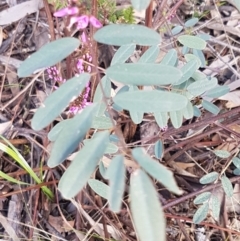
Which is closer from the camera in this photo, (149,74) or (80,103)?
(149,74)

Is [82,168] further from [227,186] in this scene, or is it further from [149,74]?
[227,186]

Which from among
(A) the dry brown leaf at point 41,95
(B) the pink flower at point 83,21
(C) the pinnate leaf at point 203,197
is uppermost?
(B) the pink flower at point 83,21

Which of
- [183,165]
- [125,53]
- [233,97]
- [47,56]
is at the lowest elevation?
[183,165]

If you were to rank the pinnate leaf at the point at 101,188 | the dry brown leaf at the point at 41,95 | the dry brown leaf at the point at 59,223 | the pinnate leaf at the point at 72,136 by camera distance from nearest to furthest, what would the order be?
1. the pinnate leaf at the point at 72,136
2. the pinnate leaf at the point at 101,188
3. the dry brown leaf at the point at 59,223
4. the dry brown leaf at the point at 41,95

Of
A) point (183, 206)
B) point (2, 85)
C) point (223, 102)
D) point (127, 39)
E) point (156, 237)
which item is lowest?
point (183, 206)

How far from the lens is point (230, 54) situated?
4.95 ft

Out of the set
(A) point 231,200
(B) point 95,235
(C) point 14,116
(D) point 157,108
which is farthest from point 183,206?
(D) point 157,108

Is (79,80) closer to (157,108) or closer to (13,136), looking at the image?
(157,108)

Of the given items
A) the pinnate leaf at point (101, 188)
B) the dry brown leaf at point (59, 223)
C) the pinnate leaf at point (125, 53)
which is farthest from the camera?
the dry brown leaf at point (59, 223)

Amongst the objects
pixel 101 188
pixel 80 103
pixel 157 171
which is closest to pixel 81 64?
pixel 80 103

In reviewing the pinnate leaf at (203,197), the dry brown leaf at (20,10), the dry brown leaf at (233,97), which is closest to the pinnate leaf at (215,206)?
the pinnate leaf at (203,197)

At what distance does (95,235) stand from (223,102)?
1.79 ft

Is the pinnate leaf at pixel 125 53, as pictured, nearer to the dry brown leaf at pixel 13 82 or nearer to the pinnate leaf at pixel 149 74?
the pinnate leaf at pixel 149 74

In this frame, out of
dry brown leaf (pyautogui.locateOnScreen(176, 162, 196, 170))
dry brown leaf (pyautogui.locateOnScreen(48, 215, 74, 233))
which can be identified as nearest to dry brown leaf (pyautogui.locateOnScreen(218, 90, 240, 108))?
dry brown leaf (pyautogui.locateOnScreen(176, 162, 196, 170))
